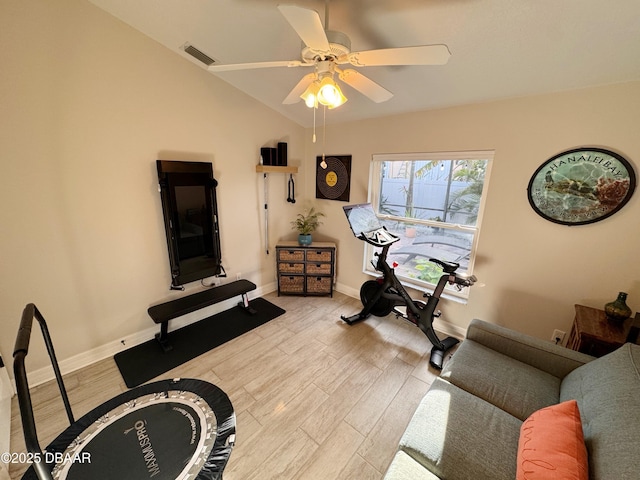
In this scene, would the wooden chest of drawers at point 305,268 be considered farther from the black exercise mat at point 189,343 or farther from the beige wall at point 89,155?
the beige wall at point 89,155

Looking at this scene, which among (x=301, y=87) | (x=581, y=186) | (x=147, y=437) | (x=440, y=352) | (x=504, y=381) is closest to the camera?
(x=147, y=437)

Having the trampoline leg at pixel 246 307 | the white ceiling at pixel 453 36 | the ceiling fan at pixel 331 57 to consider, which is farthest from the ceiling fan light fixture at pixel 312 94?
the trampoline leg at pixel 246 307

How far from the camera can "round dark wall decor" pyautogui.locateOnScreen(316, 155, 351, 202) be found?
337cm

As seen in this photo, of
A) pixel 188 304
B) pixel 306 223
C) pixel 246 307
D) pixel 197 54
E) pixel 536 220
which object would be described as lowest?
pixel 246 307

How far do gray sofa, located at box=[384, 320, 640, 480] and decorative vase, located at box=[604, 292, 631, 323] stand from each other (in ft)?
1.44

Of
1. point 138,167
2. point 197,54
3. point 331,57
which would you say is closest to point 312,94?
point 331,57

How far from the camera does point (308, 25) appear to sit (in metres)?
1.09

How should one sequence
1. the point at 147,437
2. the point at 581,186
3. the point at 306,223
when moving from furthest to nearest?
1. the point at 306,223
2. the point at 581,186
3. the point at 147,437

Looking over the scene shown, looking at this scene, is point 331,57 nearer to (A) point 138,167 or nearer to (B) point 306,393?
(A) point 138,167

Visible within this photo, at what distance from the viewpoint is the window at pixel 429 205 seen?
254 cm

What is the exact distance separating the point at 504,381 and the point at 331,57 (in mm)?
2169

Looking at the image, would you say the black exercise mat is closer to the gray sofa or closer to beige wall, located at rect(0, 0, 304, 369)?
beige wall, located at rect(0, 0, 304, 369)

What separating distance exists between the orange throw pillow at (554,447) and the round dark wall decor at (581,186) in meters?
1.51

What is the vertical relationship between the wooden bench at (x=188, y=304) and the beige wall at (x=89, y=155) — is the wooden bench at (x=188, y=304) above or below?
below
